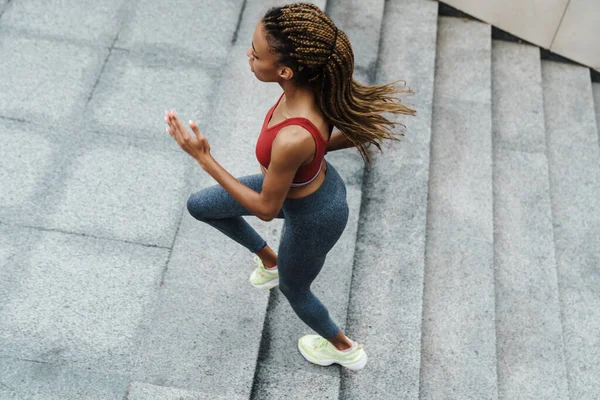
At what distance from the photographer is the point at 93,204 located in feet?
13.8

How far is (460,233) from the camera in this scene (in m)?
4.83

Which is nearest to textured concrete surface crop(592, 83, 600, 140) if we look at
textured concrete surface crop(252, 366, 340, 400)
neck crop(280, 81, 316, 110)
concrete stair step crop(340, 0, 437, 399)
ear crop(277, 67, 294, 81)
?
concrete stair step crop(340, 0, 437, 399)

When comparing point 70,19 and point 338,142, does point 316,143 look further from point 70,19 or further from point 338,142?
point 70,19

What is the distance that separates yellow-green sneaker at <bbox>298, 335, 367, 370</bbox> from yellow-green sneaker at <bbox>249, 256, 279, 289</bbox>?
353mm

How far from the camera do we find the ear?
2.60 m

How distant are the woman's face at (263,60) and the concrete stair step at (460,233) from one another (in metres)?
2.23

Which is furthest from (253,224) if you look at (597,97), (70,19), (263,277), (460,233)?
(597,97)

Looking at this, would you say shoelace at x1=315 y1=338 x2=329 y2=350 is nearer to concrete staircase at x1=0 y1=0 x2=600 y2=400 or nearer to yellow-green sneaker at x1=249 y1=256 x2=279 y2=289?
concrete staircase at x1=0 y1=0 x2=600 y2=400

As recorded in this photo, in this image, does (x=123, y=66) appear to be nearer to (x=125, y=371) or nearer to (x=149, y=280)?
(x=149, y=280)

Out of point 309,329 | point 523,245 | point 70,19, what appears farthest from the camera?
point 70,19

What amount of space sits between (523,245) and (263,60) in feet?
10.2

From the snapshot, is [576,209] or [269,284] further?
[576,209]

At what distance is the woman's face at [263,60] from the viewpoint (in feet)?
8.48

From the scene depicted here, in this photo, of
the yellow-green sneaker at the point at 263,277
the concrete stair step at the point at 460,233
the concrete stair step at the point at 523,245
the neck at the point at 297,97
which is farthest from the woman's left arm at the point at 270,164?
the concrete stair step at the point at 523,245
